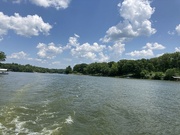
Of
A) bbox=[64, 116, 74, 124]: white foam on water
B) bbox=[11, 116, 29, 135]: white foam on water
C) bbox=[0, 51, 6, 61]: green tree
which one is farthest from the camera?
bbox=[0, 51, 6, 61]: green tree

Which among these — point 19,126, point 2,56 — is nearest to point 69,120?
point 19,126

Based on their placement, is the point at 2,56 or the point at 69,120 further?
the point at 2,56

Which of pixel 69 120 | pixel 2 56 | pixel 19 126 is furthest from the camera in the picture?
pixel 2 56

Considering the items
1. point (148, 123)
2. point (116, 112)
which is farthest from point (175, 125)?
point (116, 112)

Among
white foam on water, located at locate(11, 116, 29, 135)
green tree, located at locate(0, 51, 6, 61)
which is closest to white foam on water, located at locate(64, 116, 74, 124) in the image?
white foam on water, located at locate(11, 116, 29, 135)

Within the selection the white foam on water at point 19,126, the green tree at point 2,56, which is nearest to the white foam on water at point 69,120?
the white foam on water at point 19,126

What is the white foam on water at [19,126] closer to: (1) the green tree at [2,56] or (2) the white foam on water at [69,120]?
(2) the white foam on water at [69,120]

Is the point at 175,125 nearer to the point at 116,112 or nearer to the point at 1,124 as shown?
the point at 116,112

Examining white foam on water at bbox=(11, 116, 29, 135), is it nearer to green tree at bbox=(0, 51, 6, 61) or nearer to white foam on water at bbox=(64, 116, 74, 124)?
white foam on water at bbox=(64, 116, 74, 124)

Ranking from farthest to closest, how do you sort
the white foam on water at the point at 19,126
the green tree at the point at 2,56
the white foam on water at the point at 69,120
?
the green tree at the point at 2,56 < the white foam on water at the point at 69,120 < the white foam on water at the point at 19,126

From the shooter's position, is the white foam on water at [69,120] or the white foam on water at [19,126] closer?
the white foam on water at [19,126]

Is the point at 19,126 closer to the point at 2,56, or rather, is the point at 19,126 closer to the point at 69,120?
the point at 69,120

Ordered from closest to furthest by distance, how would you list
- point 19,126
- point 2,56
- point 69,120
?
1. point 19,126
2. point 69,120
3. point 2,56

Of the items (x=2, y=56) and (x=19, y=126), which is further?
(x=2, y=56)
